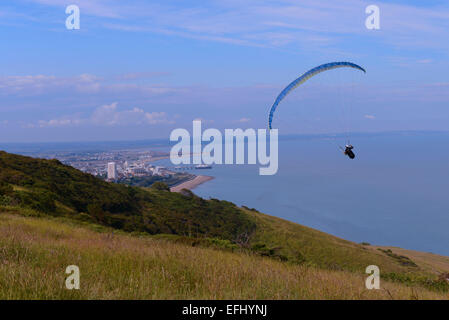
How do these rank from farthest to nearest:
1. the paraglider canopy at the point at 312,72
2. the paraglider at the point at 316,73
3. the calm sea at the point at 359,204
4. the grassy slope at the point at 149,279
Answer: the calm sea at the point at 359,204 < the paraglider canopy at the point at 312,72 < the paraglider at the point at 316,73 < the grassy slope at the point at 149,279

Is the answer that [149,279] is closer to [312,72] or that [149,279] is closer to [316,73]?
[312,72]

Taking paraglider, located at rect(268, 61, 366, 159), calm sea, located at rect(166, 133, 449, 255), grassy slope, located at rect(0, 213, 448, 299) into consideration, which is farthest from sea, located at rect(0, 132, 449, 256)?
grassy slope, located at rect(0, 213, 448, 299)

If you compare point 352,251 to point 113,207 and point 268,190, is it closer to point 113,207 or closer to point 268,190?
point 113,207

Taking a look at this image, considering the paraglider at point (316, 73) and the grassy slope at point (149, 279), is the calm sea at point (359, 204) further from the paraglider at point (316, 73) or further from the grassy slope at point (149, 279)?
the grassy slope at point (149, 279)

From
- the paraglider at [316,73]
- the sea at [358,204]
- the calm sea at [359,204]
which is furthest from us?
the calm sea at [359,204]

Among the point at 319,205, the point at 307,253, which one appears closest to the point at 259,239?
the point at 307,253

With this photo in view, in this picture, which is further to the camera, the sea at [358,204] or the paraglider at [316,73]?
the sea at [358,204]

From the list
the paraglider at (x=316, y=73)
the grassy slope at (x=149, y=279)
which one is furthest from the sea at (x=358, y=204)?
the grassy slope at (x=149, y=279)

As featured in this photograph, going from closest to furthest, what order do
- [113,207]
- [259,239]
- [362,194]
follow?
[113,207] → [259,239] → [362,194]

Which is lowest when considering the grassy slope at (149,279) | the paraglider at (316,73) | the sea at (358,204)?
the grassy slope at (149,279)

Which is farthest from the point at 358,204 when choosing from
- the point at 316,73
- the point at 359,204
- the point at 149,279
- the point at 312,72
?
the point at 149,279

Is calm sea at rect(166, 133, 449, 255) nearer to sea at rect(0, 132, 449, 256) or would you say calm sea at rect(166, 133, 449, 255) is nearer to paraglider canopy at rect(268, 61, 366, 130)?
sea at rect(0, 132, 449, 256)
